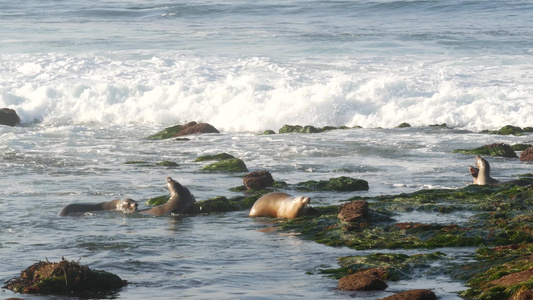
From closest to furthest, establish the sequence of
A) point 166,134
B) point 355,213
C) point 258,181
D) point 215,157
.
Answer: point 355,213, point 258,181, point 215,157, point 166,134

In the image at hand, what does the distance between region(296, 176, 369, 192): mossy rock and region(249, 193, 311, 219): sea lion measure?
1.95 meters

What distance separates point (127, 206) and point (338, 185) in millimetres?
3176

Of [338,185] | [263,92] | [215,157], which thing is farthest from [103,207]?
[263,92]

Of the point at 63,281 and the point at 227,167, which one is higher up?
the point at 63,281

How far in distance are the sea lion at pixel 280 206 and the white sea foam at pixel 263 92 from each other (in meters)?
11.7

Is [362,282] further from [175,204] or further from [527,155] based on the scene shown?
[527,155]

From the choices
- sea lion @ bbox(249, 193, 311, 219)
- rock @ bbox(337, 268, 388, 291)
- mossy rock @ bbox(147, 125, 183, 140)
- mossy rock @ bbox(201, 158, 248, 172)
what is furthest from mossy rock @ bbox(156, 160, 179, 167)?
rock @ bbox(337, 268, 388, 291)

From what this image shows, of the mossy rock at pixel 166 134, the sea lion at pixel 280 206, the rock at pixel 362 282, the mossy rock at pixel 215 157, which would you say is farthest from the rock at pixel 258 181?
the mossy rock at pixel 166 134

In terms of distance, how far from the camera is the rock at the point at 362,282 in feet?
20.8

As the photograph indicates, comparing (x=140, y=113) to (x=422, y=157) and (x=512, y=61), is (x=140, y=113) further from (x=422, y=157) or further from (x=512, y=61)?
(x=512, y=61)

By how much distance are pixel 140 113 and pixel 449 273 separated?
59.4ft

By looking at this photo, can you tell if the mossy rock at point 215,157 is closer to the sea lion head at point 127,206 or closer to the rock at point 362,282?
the sea lion head at point 127,206

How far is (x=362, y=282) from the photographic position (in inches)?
251

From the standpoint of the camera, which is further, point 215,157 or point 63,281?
point 215,157
